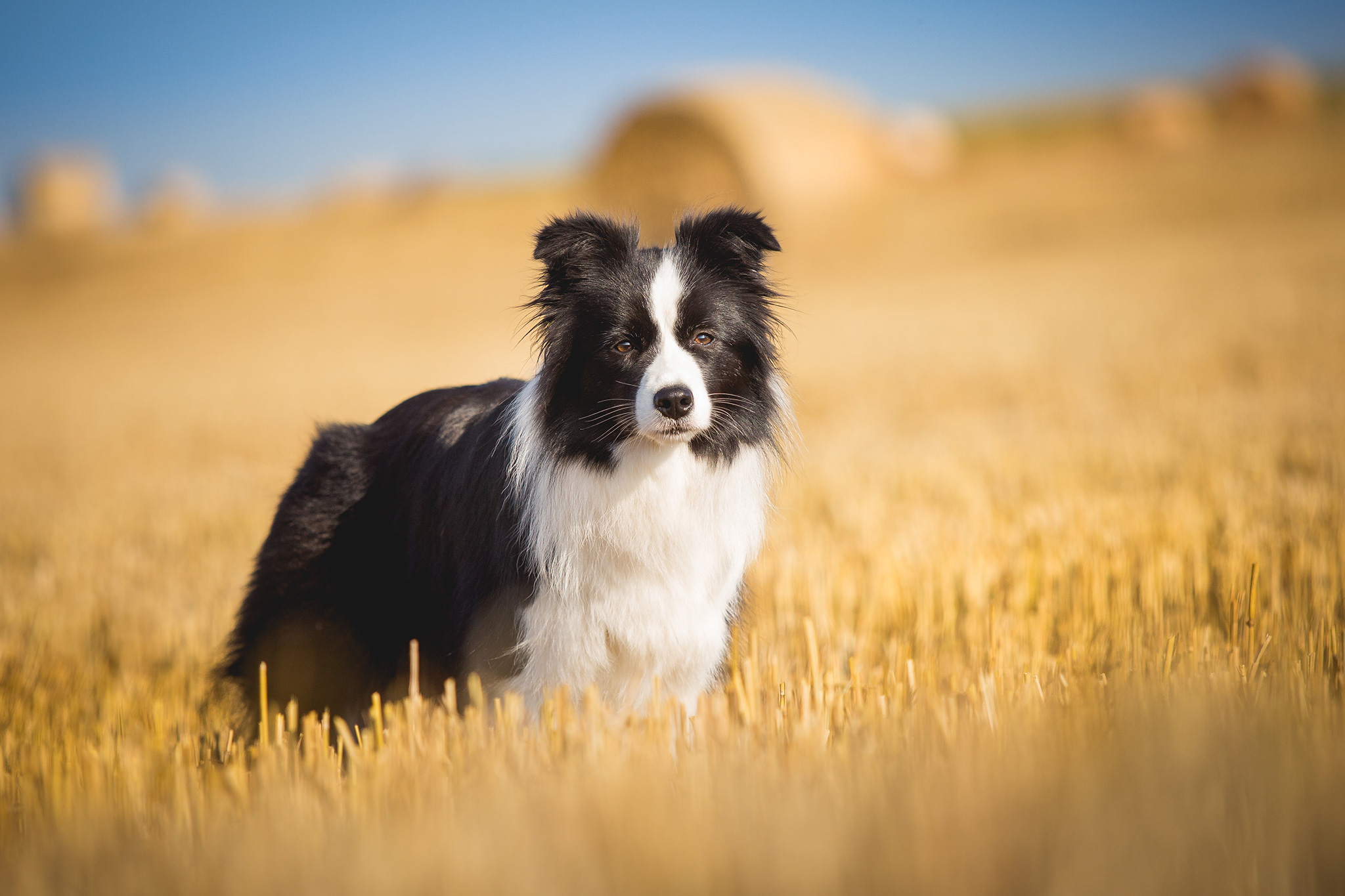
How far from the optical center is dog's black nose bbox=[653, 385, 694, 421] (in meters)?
2.25

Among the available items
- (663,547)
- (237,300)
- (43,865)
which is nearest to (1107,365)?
(663,547)

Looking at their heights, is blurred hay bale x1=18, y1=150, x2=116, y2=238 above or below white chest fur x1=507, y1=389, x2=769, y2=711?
above

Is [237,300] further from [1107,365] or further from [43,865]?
[43,865]

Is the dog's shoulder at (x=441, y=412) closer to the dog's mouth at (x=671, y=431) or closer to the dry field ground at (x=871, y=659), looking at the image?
the dry field ground at (x=871, y=659)

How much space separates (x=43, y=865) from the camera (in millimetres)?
1489

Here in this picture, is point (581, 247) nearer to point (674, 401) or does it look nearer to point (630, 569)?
point (674, 401)

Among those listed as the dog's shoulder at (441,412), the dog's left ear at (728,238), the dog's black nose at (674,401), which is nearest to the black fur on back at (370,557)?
the dog's shoulder at (441,412)

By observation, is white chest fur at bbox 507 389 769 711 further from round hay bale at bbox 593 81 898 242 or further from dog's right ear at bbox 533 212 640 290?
round hay bale at bbox 593 81 898 242

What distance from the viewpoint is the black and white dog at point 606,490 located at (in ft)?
7.81

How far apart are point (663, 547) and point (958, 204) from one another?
635 inches

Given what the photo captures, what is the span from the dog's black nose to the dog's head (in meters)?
0.07

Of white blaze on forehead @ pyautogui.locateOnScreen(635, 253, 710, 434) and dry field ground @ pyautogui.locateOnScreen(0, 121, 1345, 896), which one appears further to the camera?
white blaze on forehead @ pyautogui.locateOnScreen(635, 253, 710, 434)

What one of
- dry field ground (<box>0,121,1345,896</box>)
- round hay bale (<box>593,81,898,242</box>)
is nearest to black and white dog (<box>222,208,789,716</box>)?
dry field ground (<box>0,121,1345,896</box>)

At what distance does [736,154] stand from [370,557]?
516 inches
